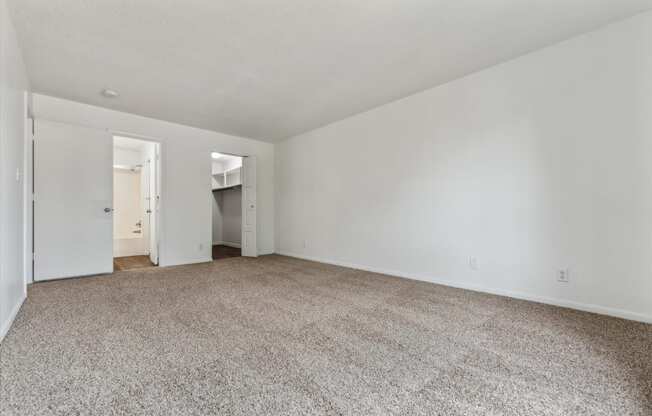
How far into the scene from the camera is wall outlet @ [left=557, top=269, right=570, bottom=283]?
263 cm

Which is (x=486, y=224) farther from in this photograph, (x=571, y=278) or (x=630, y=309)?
(x=630, y=309)

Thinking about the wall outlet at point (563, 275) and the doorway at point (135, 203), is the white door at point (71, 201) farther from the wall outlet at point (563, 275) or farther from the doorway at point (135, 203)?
the wall outlet at point (563, 275)

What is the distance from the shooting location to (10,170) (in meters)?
2.23

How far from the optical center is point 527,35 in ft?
8.50

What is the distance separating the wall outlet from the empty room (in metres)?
0.01

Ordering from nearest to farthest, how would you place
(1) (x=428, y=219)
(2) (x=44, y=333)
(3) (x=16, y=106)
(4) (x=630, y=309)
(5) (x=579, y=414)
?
(5) (x=579, y=414), (2) (x=44, y=333), (4) (x=630, y=309), (3) (x=16, y=106), (1) (x=428, y=219)

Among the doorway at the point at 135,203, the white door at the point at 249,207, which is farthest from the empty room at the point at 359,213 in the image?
the white door at the point at 249,207

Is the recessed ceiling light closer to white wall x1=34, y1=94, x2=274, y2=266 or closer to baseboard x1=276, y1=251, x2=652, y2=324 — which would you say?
white wall x1=34, y1=94, x2=274, y2=266

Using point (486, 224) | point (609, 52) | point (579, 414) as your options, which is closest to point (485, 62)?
point (609, 52)

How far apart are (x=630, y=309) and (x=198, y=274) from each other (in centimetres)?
462

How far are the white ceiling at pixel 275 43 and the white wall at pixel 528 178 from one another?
0.30 metres

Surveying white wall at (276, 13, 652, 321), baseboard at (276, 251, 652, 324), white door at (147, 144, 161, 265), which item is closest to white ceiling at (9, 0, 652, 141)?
white wall at (276, 13, 652, 321)

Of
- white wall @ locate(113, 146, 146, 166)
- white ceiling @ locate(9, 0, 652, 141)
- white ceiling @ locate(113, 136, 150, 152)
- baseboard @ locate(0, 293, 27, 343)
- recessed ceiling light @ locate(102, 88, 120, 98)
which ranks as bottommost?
baseboard @ locate(0, 293, 27, 343)

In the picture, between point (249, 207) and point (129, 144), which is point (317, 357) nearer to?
point (249, 207)
